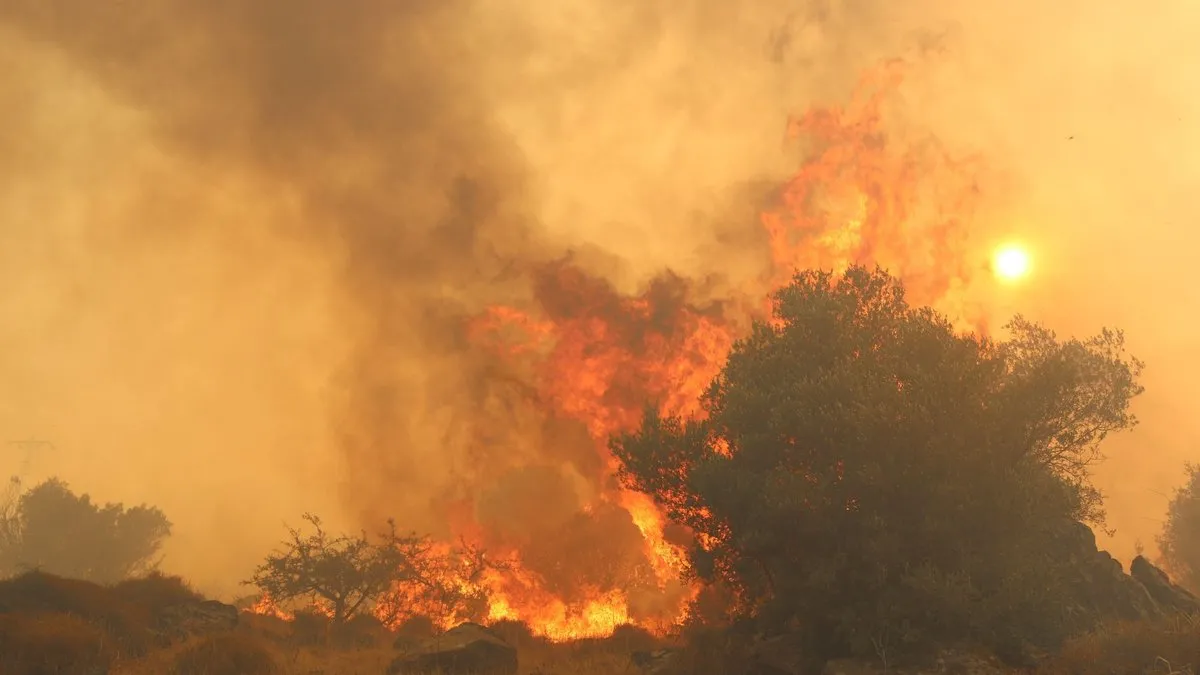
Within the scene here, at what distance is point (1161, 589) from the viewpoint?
104 feet

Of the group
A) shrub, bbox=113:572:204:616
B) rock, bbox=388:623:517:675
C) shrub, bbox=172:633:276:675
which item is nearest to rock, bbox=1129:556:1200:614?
rock, bbox=388:623:517:675

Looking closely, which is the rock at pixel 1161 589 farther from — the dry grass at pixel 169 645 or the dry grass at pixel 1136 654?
the dry grass at pixel 169 645

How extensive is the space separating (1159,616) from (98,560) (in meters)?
95.5

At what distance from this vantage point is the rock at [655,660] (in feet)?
80.0

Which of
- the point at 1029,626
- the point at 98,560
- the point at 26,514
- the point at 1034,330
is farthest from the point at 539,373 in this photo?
the point at 26,514

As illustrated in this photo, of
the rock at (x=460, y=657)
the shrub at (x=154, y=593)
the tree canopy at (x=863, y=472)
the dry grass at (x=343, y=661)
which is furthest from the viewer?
the shrub at (x=154, y=593)

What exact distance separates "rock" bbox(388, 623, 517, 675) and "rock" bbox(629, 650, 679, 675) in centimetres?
470

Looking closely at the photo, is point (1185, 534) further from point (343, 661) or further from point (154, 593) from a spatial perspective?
point (154, 593)

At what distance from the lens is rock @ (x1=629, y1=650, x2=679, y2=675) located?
24.4m

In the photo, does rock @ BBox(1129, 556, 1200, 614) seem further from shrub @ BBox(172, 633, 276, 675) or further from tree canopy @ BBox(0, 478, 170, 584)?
tree canopy @ BBox(0, 478, 170, 584)

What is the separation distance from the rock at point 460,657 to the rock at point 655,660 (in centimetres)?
470

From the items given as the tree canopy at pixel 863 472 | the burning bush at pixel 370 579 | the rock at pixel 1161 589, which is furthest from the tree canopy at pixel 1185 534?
the burning bush at pixel 370 579

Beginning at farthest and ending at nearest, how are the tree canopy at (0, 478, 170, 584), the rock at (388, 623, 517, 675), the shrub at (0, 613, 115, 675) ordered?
the tree canopy at (0, 478, 170, 584) → the rock at (388, 623, 517, 675) → the shrub at (0, 613, 115, 675)

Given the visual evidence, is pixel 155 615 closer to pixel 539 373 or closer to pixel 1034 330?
pixel 539 373
